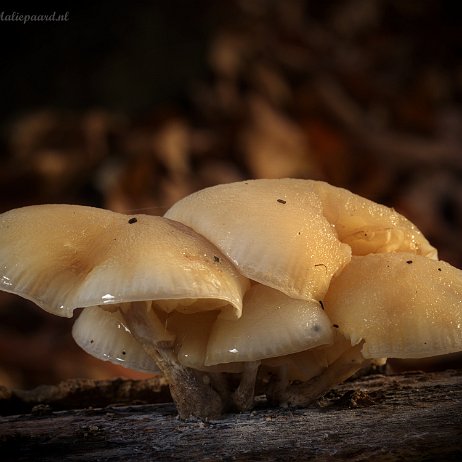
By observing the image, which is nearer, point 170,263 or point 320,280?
point 170,263

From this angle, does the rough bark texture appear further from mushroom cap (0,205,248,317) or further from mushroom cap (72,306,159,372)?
mushroom cap (0,205,248,317)

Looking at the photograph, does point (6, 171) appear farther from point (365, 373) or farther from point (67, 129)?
point (365, 373)

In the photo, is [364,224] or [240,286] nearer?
[240,286]

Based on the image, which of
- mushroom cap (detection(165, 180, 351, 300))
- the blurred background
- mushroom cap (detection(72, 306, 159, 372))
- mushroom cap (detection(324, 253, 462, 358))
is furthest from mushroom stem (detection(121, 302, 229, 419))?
the blurred background

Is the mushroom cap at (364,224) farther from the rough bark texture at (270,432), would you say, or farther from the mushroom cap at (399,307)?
the rough bark texture at (270,432)

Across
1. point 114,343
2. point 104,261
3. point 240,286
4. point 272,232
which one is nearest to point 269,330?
point 240,286

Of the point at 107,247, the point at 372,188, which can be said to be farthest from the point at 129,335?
the point at 372,188

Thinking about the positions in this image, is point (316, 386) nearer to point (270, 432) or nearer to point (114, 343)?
point (270, 432)
